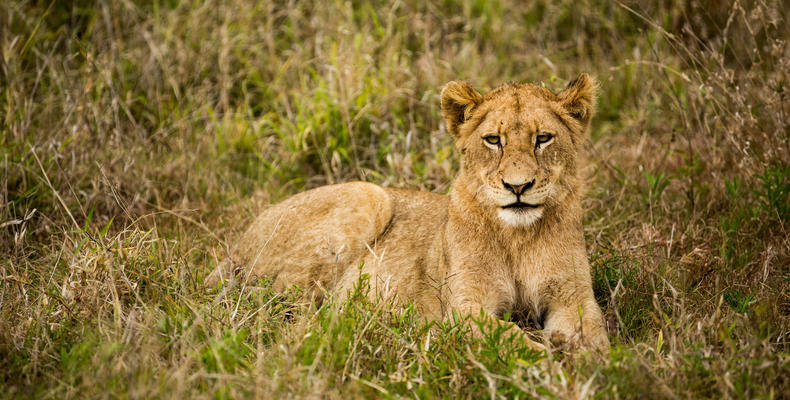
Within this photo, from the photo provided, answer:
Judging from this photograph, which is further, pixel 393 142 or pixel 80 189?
pixel 393 142

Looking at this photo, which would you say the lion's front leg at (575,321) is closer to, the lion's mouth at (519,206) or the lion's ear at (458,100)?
the lion's mouth at (519,206)

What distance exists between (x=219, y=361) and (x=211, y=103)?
4401mm

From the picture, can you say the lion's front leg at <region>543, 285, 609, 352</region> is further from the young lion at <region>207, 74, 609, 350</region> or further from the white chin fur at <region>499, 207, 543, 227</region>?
the white chin fur at <region>499, 207, 543, 227</region>

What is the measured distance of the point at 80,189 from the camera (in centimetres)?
545

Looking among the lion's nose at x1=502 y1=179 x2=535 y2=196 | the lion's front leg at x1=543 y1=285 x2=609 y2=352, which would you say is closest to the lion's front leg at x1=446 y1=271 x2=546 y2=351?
the lion's front leg at x1=543 y1=285 x2=609 y2=352

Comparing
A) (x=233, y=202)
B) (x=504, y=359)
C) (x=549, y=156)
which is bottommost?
(x=233, y=202)

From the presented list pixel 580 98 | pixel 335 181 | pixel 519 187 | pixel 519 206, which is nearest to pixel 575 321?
pixel 519 206

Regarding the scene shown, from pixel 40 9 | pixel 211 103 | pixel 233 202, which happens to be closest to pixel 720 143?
pixel 233 202

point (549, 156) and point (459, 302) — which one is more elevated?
point (549, 156)

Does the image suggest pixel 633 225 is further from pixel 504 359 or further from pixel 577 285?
pixel 504 359

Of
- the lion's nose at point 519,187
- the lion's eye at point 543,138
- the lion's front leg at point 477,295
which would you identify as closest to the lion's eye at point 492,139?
the lion's eye at point 543,138

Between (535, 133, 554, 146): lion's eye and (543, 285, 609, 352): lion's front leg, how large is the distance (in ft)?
2.55

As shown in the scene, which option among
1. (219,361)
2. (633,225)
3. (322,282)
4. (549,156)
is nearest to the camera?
(219,361)

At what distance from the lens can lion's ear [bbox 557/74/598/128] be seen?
13.1 feet
